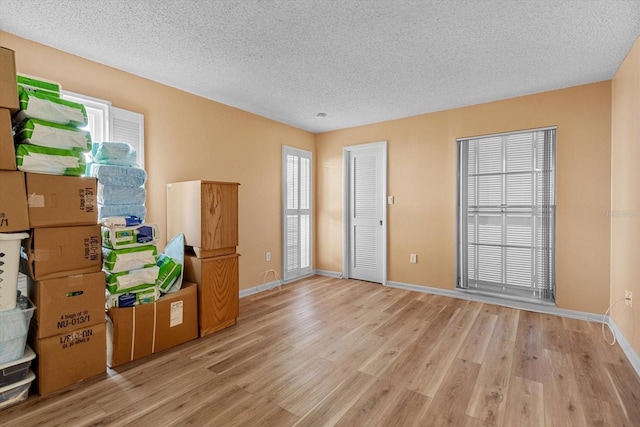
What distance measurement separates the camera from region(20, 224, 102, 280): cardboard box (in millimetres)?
1956

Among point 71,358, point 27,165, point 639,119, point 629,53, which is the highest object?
point 629,53

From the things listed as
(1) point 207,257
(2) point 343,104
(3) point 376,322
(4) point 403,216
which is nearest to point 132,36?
(1) point 207,257

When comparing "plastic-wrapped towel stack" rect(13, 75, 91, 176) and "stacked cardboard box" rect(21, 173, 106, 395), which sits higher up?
"plastic-wrapped towel stack" rect(13, 75, 91, 176)

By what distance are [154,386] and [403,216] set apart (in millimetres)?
3592

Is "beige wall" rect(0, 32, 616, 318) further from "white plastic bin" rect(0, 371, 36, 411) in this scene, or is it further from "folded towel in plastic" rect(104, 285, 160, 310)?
"white plastic bin" rect(0, 371, 36, 411)

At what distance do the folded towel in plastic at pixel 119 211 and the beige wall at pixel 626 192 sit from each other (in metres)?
4.05

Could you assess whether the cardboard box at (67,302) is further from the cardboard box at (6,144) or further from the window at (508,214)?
the window at (508,214)

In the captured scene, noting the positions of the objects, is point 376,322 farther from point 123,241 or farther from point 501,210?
point 123,241

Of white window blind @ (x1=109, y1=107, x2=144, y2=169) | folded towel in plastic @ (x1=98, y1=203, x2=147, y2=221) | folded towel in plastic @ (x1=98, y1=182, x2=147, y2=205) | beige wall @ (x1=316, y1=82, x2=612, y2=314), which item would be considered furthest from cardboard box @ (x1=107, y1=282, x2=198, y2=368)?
beige wall @ (x1=316, y1=82, x2=612, y2=314)

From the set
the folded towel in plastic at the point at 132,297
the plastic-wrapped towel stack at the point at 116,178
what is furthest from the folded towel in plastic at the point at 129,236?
the folded towel in plastic at the point at 132,297

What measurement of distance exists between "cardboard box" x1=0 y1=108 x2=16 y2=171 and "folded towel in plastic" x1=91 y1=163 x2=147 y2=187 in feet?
1.83

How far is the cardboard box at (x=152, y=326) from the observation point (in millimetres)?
2311

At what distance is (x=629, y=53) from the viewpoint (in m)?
2.59

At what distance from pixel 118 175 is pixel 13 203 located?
70 cm
